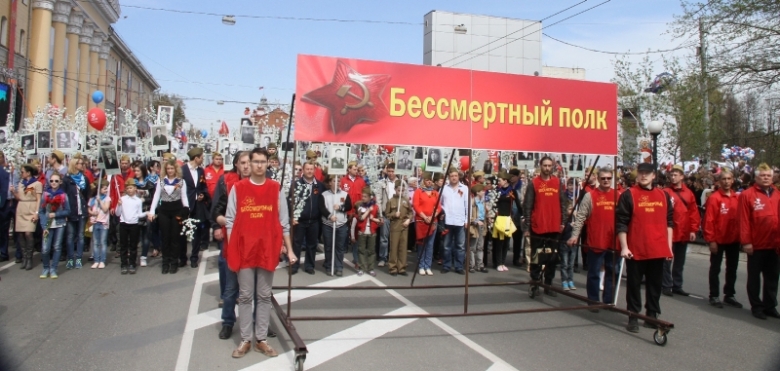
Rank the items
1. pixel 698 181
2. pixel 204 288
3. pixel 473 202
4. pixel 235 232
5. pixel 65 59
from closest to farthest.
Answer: pixel 235 232
pixel 204 288
pixel 473 202
pixel 698 181
pixel 65 59

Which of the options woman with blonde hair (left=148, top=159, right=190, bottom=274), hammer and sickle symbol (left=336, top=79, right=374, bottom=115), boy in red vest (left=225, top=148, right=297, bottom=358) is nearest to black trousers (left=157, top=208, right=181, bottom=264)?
woman with blonde hair (left=148, top=159, right=190, bottom=274)

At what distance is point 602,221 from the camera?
28.3 feet

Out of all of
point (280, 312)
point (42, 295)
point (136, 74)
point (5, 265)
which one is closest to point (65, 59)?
point (136, 74)

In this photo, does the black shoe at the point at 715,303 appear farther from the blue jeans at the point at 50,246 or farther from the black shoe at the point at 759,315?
the blue jeans at the point at 50,246

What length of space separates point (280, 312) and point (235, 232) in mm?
1224

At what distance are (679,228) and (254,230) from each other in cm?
714

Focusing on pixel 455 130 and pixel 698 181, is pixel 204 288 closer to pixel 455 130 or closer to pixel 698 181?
pixel 455 130

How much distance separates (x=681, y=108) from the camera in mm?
25094

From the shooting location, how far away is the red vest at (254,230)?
20.0 feet

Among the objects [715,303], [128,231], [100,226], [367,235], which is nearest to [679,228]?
[715,303]

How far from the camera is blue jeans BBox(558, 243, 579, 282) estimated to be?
10133 mm

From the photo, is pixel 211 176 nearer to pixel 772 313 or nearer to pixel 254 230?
pixel 254 230

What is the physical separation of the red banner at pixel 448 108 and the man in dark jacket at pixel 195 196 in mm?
5803

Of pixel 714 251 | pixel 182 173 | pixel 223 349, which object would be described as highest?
pixel 182 173
